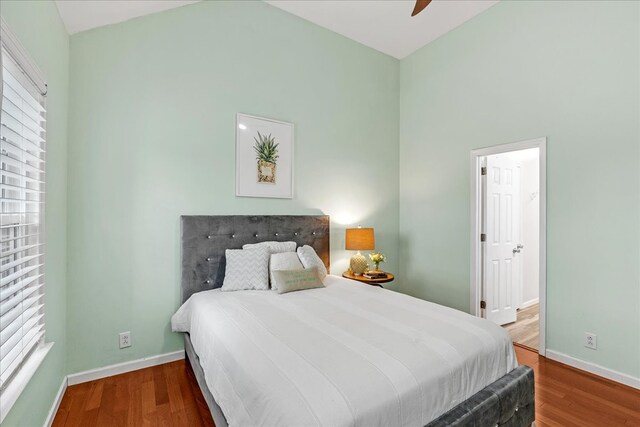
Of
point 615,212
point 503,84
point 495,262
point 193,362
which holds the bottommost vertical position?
point 193,362

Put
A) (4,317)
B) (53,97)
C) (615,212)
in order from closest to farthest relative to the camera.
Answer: (4,317) < (53,97) < (615,212)

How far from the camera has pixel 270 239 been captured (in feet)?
10.4

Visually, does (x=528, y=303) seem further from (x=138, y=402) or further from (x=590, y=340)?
(x=138, y=402)

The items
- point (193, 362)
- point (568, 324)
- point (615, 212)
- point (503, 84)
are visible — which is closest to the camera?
point (193, 362)

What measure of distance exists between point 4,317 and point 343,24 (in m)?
3.79

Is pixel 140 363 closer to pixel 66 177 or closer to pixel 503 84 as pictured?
pixel 66 177

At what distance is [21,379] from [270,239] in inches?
78.1

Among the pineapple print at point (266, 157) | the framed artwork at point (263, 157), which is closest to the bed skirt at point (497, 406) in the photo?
the framed artwork at point (263, 157)

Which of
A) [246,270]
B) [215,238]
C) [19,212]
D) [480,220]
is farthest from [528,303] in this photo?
[19,212]

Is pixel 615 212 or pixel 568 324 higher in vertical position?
pixel 615 212

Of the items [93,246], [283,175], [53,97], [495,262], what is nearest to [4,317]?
[93,246]

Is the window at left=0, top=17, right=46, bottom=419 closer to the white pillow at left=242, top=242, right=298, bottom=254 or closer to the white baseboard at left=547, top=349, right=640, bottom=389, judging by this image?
the white pillow at left=242, top=242, right=298, bottom=254

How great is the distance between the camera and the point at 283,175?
10.9 feet

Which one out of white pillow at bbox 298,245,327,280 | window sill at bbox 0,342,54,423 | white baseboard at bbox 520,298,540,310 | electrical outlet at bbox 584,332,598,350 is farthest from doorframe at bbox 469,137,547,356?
window sill at bbox 0,342,54,423
